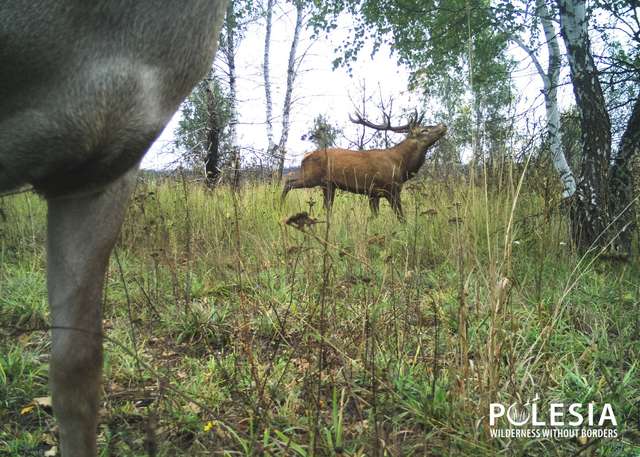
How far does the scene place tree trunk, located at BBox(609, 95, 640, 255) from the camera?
10.7ft

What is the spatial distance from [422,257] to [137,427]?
2747 millimetres

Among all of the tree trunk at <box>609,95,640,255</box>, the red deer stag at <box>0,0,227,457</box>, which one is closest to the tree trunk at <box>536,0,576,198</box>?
the tree trunk at <box>609,95,640,255</box>

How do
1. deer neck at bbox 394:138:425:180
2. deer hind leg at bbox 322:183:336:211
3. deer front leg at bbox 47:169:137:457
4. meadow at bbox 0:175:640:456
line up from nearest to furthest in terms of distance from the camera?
1. deer front leg at bbox 47:169:137:457
2. meadow at bbox 0:175:640:456
3. deer hind leg at bbox 322:183:336:211
4. deer neck at bbox 394:138:425:180

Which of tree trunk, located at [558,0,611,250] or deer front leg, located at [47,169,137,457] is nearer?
deer front leg, located at [47,169,137,457]

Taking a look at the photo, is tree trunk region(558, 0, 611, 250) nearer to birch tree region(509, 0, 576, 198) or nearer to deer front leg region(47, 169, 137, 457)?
birch tree region(509, 0, 576, 198)

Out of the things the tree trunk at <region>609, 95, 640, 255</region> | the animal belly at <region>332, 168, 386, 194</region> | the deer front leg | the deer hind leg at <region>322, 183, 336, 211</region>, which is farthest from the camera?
the animal belly at <region>332, 168, 386, 194</region>

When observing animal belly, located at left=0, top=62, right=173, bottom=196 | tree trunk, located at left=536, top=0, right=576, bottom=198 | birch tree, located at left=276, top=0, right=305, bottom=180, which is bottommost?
animal belly, located at left=0, top=62, right=173, bottom=196

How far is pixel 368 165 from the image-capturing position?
26.9 ft

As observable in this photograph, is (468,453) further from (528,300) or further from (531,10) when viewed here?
(531,10)

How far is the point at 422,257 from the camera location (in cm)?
391

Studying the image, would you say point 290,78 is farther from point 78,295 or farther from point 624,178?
point 78,295

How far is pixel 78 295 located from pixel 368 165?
7.29 metres

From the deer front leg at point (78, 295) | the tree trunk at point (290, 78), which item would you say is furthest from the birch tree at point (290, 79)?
the deer front leg at point (78, 295)

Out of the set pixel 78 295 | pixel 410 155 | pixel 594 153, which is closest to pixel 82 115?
pixel 78 295
